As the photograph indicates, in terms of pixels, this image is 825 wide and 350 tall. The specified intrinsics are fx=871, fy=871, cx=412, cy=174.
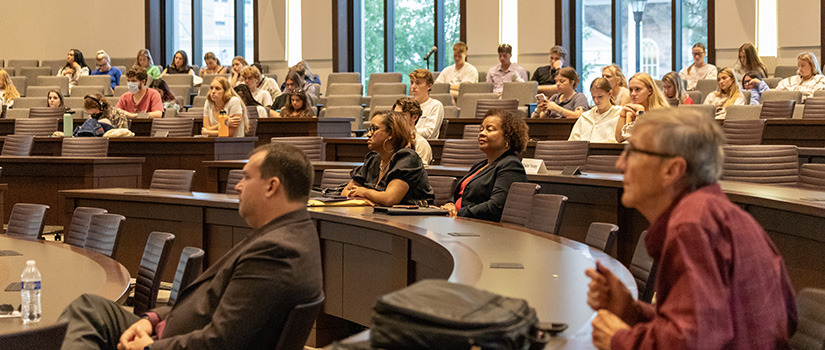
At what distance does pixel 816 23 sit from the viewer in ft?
37.1

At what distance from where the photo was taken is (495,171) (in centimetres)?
463

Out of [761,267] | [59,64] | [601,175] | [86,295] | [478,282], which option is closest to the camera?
[761,267]

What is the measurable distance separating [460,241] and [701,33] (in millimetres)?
10477

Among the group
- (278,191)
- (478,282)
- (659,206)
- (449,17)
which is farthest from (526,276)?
(449,17)

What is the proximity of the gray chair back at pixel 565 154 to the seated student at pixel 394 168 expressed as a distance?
1607 millimetres

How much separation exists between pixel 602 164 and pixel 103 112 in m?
5.50

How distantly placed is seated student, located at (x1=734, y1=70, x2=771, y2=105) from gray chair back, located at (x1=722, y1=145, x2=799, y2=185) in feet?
13.9

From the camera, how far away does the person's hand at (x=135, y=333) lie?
8.10ft

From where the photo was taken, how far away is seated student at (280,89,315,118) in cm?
921

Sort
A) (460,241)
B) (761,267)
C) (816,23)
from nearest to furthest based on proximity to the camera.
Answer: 1. (761,267)
2. (460,241)
3. (816,23)

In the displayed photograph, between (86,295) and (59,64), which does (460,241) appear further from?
(59,64)

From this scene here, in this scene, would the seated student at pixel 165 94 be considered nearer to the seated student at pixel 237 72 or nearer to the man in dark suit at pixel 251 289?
the seated student at pixel 237 72

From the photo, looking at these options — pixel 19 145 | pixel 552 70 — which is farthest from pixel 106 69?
pixel 552 70

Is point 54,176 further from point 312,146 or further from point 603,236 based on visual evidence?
point 603,236
